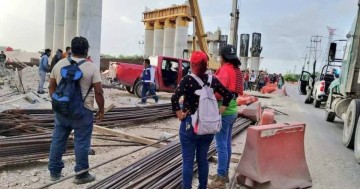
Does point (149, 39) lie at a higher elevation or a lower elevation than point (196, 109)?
higher

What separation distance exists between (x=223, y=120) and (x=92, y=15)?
1031cm

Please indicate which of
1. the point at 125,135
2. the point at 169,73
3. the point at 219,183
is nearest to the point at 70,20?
the point at 169,73

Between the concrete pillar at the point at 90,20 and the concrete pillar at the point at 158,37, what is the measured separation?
25.0 m

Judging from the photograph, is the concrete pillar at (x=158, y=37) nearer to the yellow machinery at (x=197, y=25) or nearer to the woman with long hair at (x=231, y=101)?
the yellow machinery at (x=197, y=25)

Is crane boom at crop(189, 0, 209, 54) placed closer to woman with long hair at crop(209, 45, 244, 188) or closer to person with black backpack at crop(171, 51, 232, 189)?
woman with long hair at crop(209, 45, 244, 188)

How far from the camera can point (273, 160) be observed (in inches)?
191

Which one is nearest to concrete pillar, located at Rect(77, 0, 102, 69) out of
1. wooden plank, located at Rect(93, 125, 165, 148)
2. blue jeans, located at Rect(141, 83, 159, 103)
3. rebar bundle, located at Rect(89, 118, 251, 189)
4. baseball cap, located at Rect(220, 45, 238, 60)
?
blue jeans, located at Rect(141, 83, 159, 103)

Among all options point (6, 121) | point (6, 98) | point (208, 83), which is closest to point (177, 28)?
point (6, 98)

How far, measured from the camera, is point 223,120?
452 centimetres

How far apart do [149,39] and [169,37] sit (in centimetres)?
572

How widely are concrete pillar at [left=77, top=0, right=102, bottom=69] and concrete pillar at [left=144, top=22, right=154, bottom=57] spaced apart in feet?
88.6

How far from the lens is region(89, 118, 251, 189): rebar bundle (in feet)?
14.0

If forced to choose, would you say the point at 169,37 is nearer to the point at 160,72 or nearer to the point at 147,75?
the point at 160,72

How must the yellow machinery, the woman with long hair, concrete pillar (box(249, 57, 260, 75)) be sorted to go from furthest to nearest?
1. concrete pillar (box(249, 57, 260, 75))
2. the yellow machinery
3. the woman with long hair
